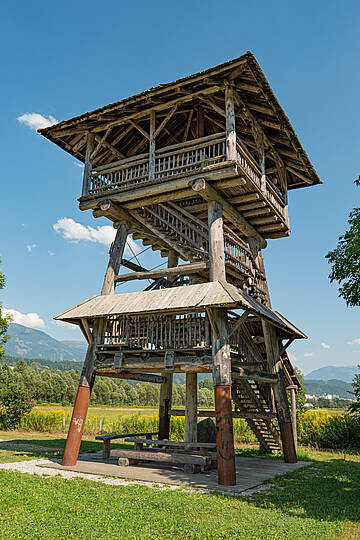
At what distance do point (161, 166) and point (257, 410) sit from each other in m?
9.67

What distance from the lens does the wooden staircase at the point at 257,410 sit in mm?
15123

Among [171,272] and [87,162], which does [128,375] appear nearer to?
[171,272]

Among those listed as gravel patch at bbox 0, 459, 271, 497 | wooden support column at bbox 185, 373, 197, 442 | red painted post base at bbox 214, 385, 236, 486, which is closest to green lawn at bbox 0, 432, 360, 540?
gravel patch at bbox 0, 459, 271, 497

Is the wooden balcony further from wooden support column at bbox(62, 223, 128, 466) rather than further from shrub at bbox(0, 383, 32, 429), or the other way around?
shrub at bbox(0, 383, 32, 429)

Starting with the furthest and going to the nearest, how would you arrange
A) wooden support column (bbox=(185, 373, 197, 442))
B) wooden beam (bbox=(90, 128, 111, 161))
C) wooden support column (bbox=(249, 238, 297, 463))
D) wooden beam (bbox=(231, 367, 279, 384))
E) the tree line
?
the tree line → wooden beam (bbox=(90, 128, 111, 161)) → wooden support column (bbox=(249, 238, 297, 463)) → wooden support column (bbox=(185, 373, 197, 442)) → wooden beam (bbox=(231, 367, 279, 384))

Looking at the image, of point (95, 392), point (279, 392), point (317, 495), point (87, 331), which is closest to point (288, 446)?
point (279, 392)

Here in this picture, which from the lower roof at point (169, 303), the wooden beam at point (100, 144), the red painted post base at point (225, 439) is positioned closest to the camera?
the red painted post base at point (225, 439)

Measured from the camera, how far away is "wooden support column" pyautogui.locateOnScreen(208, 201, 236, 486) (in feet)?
33.9

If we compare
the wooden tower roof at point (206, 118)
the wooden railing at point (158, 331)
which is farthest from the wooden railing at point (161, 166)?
the wooden railing at point (158, 331)

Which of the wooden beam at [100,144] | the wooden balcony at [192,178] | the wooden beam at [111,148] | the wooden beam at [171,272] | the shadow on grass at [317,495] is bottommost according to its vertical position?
the shadow on grass at [317,495]

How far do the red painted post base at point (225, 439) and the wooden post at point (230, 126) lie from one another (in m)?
6.32

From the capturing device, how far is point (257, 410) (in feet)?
53.9

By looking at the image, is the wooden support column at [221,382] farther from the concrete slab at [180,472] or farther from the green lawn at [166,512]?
the green lawn at [166,512]

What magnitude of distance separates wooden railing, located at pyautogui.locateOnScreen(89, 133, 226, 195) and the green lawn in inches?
339
